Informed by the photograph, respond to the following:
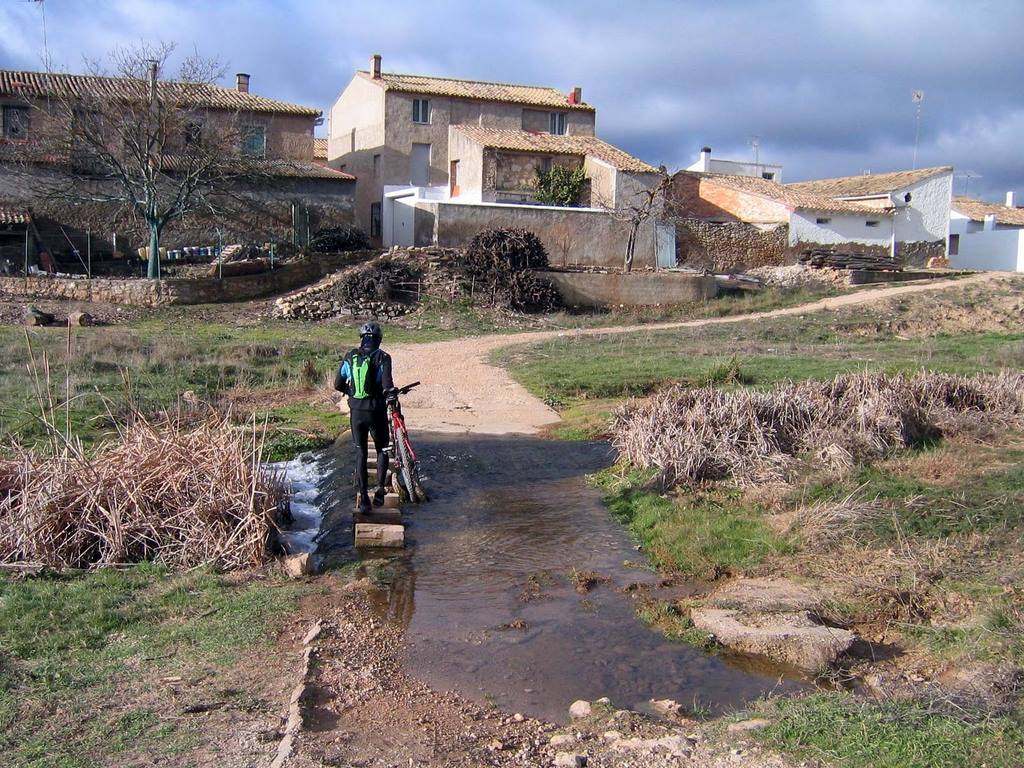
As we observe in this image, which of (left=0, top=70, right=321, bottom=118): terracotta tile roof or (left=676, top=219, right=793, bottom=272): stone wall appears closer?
(left=0, top=70, right=321, bottom=118): terracotta tile roof

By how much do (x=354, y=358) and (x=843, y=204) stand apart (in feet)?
124

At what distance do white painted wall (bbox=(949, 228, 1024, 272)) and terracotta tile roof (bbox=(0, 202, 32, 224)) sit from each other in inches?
1625

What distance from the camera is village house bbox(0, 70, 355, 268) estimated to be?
33750 millimetres

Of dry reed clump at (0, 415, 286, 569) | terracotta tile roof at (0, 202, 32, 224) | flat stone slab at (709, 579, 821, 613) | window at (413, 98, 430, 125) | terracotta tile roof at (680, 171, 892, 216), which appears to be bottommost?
flat stone slab at (709, 579, 821, 613)

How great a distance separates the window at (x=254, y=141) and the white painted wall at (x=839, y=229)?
21.9 meters

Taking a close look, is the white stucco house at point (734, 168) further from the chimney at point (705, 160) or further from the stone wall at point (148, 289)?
the stone wall at point (148, 289)

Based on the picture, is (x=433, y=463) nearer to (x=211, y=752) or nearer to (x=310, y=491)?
(x=310, y=491)

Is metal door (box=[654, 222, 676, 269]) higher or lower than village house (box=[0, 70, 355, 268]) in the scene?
lower

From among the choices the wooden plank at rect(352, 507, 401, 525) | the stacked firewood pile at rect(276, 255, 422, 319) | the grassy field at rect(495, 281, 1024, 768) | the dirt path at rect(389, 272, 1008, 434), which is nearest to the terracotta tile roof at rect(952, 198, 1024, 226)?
the dirt path at rect(389, 272, 1008, 434)

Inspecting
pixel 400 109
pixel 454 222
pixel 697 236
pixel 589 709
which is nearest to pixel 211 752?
pixel 589 709

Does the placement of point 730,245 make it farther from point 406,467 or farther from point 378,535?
point 378,535

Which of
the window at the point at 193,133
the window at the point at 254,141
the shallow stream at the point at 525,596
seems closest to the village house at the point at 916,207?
the window at the point at 254,141

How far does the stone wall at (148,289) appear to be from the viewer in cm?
2873

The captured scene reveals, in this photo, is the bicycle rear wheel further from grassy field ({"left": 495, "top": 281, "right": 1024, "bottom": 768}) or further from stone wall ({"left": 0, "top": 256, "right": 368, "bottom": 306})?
stone wall ({"left": 0, "top": 256, "right": 368, "bottom": 306})
